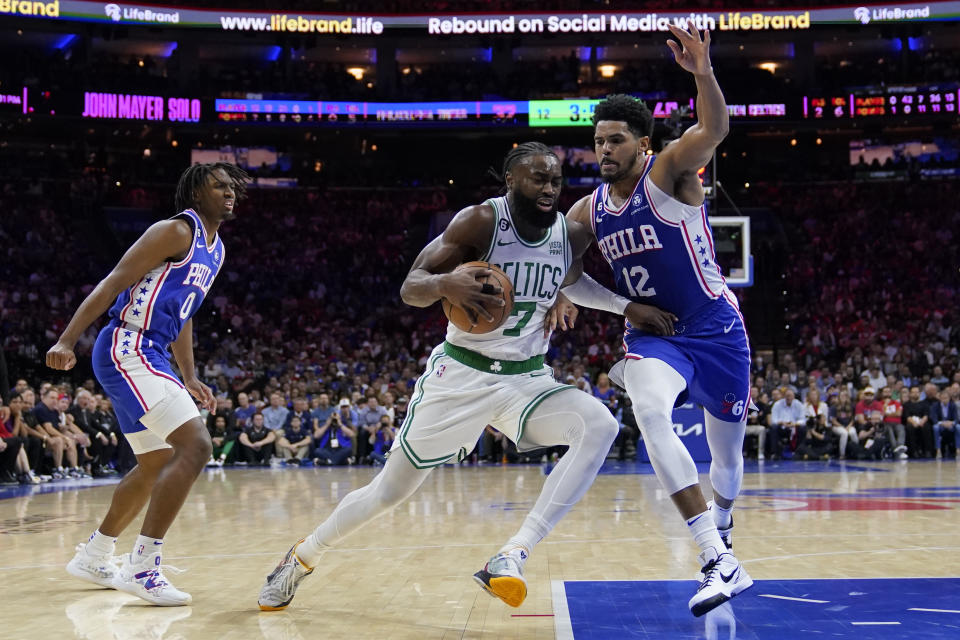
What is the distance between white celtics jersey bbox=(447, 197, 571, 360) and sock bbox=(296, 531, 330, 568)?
105 centimetres

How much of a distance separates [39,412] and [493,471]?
5.97 metres

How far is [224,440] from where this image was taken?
A: 16266 mm

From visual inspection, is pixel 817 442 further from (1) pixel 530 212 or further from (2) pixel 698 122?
(1) pixel 530 212

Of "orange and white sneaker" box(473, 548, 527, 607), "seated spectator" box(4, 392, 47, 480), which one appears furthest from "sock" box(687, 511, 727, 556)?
"seated spectator" box(4, 392, 47, 480)

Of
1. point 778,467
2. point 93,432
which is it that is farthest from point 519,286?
point 93,432

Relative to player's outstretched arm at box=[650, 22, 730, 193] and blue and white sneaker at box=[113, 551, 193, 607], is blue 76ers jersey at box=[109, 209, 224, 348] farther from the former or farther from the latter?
player's outstretched arm at box=[650, 22, 730, 193]

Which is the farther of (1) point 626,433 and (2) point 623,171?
(1) point 626,433

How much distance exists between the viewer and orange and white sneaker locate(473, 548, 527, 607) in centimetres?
387

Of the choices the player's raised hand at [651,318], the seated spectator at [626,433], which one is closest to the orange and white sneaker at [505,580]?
the player's raised hand at [651,318]

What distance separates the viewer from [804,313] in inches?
984

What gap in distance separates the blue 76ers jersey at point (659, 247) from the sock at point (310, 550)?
6.20 ft

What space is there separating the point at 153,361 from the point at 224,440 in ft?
38.4

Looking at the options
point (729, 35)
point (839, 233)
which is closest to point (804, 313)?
point (839, 233)

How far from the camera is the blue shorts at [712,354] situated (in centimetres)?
472
